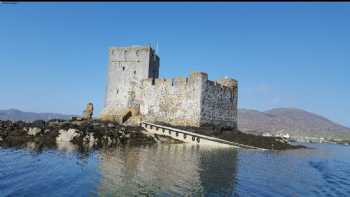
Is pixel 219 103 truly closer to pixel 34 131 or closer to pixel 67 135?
pixel 67 135

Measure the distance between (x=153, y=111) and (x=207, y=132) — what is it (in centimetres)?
873

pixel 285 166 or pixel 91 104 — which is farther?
pixel 91 104

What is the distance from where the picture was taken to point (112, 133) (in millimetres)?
34375

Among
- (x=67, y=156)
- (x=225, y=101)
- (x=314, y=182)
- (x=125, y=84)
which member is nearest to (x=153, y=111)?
(x=125, y=84)

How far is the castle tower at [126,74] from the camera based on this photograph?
153 ft

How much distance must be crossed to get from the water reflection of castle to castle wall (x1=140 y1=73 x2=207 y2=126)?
1632cm

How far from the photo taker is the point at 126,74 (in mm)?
47812

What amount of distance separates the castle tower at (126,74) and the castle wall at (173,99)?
5.47 ft

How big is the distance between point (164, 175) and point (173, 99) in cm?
2590

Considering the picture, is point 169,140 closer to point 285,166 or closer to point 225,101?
point 225,101

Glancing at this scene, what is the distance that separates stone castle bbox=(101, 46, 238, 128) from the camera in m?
42.0

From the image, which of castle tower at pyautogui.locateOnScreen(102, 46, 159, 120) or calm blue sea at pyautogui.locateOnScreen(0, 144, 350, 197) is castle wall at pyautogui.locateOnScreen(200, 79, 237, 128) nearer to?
castle tower at pyautogui.locateOnScreen(102, 46, 159, 120)

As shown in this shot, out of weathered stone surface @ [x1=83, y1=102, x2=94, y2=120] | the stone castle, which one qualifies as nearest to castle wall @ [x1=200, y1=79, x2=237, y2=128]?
the stone castle

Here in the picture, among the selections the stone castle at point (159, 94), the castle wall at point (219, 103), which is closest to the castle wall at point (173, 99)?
the stone castle at point (159, 94)
